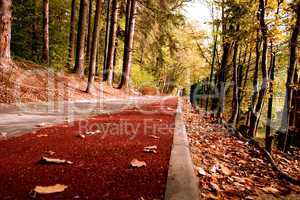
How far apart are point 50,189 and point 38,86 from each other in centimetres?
953

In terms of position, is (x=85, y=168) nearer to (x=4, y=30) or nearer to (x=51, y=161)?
(x=51, y=161)

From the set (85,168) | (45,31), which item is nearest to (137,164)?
(85,168)

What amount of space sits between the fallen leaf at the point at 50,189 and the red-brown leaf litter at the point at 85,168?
41mm

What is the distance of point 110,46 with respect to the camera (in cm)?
1861

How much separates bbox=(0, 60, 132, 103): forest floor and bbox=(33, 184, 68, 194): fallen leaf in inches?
269

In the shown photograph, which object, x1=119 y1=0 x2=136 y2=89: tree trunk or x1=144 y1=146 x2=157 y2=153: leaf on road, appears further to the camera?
x1=119 y1=0 x2=136 y2=89: tree trunk

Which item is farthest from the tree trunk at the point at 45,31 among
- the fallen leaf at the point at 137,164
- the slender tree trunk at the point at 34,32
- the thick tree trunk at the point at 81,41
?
the fallen leaf at the point at 137,164

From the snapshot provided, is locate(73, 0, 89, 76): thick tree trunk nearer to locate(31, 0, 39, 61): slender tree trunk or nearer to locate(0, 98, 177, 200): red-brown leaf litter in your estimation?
locate(31, 0, 39, 61): slender tree trunk

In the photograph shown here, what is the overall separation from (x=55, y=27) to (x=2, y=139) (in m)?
13.7

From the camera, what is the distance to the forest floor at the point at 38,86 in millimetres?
8391

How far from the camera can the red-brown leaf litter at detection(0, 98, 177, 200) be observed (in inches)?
73.5

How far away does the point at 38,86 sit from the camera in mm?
10539

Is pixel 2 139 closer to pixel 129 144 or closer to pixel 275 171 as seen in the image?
pixel 129 144

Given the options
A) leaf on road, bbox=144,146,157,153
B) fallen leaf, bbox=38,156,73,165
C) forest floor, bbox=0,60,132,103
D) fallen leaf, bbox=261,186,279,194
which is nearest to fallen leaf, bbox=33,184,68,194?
fallen leaf, bbox=38,156,73,165
